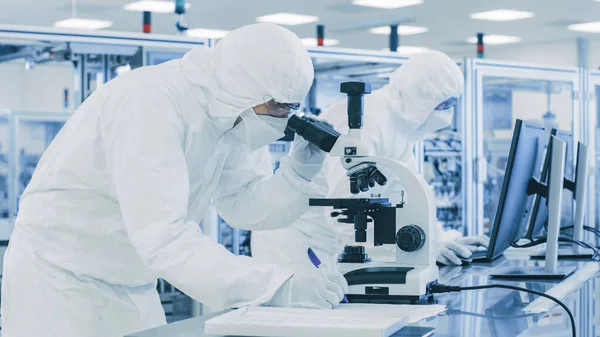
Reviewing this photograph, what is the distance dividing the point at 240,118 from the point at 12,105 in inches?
494

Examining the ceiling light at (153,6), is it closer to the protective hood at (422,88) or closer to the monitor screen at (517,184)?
the protective hood at (422,88)

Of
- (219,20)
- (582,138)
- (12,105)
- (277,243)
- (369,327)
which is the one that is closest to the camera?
(369,327)

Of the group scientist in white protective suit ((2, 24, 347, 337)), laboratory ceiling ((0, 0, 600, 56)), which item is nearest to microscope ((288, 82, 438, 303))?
scientist in white protective suit ((2, 24, 347, 337))

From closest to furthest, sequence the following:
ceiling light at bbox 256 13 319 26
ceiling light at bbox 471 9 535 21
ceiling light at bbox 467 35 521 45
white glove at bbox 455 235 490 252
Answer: white glove at bbox 455 235 490 252 → ceiling light at bbox 471 9 535 21 → ceiling light at bbox 256 13 319 26 → ceiling light at bbox 467 35 521 45

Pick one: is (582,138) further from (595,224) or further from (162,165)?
(162,165)

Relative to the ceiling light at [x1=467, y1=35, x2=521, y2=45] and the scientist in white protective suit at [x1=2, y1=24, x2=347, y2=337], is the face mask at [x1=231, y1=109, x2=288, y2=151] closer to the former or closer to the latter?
the scientist in white protective suit at [x1=2, y1=24, x2=347, y2=337]

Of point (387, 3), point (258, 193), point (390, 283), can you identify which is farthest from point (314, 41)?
point (390, 283)

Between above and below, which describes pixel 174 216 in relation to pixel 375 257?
above

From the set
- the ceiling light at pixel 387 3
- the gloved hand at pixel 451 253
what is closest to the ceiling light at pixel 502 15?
the ceiling light at pixel 387 3

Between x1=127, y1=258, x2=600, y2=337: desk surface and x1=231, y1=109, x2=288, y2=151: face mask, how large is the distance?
0.45m

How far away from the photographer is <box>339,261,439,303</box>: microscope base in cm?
176

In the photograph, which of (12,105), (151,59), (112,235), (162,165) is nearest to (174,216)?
(162,165)

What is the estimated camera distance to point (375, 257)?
7.20 feet

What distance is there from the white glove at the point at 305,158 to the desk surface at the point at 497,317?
418 mm
